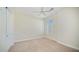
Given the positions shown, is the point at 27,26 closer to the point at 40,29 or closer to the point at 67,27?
the point at 40,29

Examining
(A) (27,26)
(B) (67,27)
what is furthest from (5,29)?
(B) (67,27)

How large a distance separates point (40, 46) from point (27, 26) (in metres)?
0.39

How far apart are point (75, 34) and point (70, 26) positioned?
0.53 feet

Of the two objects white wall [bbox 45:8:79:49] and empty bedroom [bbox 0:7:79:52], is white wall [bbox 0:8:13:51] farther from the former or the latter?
white wall [bbox 45:8:79:49]

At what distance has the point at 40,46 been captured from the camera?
1.55 meters

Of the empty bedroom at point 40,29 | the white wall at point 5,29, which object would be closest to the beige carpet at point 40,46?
the empty bedroom at point 40,29

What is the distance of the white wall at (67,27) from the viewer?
5.15 ft

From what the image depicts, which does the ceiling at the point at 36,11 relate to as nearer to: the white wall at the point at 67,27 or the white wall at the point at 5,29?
the white wall at the point at 67,27

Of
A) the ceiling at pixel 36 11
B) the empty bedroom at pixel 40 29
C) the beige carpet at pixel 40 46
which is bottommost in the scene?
the beige carpet at pixel 40 46

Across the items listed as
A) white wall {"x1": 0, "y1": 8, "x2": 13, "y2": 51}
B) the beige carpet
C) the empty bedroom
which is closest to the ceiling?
the empty bedroom

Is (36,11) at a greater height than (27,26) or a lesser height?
greater

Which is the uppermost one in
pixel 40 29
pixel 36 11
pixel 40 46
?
pixel 36 11

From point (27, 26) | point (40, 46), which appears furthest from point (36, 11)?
point (40, 46)

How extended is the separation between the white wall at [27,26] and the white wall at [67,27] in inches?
8.1
